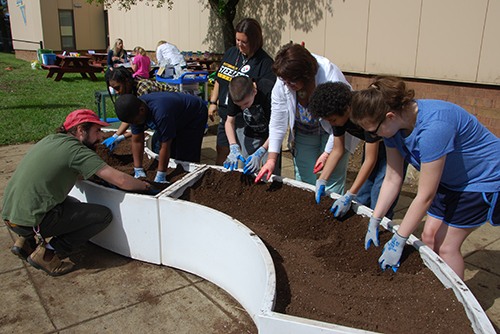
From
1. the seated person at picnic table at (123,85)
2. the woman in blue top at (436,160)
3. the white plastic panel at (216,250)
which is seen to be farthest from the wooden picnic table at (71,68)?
the woman in blue top at (436,160)

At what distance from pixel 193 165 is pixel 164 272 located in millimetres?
1181

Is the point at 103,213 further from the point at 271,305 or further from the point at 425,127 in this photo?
the point at 425,127

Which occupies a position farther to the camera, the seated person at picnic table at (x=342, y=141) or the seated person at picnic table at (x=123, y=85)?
the seated person at picnic table at (x=123, y=85)

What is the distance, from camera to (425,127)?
179 centimetres

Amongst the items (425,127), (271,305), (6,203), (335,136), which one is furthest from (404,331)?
(6,203)

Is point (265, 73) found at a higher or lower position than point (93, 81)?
higher

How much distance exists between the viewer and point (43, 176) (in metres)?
2.62

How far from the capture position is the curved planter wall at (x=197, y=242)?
210 centimetres

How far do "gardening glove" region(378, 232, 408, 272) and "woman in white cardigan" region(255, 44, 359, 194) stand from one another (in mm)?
914

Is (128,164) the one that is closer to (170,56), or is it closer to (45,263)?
(45,263)

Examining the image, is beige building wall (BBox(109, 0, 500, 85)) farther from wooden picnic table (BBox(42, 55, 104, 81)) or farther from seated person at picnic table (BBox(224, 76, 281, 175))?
wooden picnic table (BBox(42, 55, 104, 81))

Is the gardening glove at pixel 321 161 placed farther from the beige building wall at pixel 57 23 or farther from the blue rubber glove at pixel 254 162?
the beige building wall at pixel 57 23

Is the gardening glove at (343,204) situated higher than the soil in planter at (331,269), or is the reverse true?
the gardening glove at (343,204)

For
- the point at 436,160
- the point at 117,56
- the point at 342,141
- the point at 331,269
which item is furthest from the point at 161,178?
the point at 117,56
